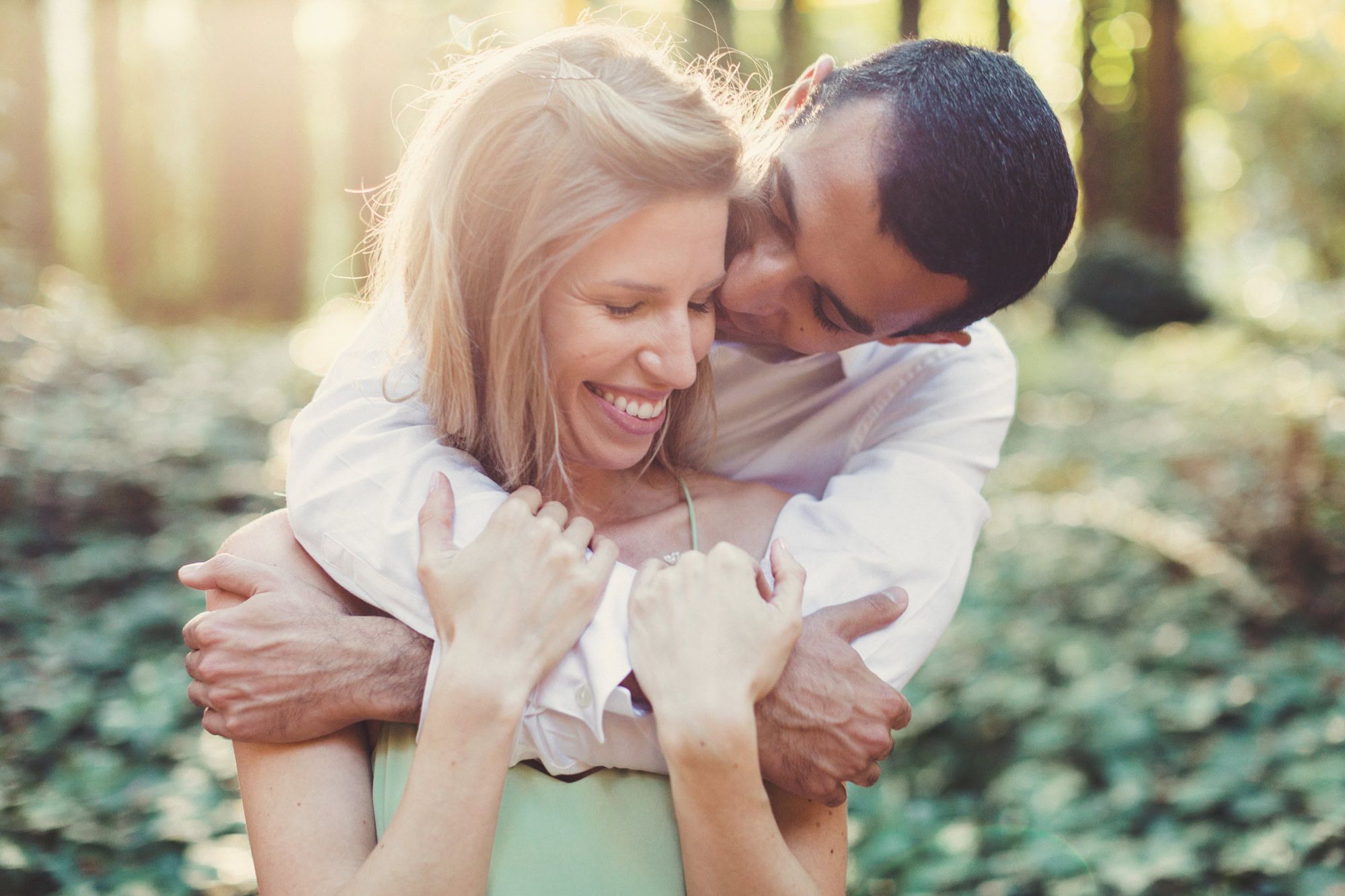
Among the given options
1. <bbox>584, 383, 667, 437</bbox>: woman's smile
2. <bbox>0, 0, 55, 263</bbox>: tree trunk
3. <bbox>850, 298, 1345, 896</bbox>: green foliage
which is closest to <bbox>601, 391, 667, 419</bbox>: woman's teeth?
<bbox>584, 383, 667, 437</bbox>: woman's smile

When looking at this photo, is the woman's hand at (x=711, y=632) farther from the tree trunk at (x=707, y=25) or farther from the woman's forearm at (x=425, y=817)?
the tree trunk at (x=707, y=25)

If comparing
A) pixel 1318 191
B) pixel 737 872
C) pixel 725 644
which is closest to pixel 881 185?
pixel 725 644

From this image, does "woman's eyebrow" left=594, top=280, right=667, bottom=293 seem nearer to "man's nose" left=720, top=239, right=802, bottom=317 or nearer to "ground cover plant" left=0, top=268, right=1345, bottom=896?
"man's nose" left=720, top=239, right=802, bottom=317

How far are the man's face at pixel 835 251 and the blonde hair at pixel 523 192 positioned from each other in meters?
0.18

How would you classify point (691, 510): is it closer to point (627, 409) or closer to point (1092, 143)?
point (627, 409)

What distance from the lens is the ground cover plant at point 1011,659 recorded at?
2.95 metres

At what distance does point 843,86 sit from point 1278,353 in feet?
31.9

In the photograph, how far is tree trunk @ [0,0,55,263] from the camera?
701 centimetres

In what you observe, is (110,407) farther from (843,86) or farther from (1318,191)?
(1318,191)

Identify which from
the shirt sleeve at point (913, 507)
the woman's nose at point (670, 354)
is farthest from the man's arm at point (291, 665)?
the shirt sleeve at point (913, 507)

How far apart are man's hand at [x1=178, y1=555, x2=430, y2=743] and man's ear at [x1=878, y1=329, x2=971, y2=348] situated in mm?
1216

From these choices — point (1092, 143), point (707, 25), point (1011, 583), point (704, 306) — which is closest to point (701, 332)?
point (704, 306)

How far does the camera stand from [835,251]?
82.0 inches

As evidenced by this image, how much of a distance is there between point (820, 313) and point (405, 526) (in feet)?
3.29
